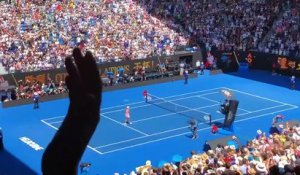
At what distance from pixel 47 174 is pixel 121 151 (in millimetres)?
19090

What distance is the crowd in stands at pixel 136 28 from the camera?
121ft

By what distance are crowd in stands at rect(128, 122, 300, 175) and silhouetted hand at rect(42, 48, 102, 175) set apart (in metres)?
7.72

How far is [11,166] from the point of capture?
66.7ft

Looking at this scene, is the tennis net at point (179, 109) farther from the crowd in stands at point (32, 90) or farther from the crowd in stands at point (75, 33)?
the crowd in stands at point (75, 33)

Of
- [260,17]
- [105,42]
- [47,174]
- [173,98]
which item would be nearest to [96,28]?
[105,42]

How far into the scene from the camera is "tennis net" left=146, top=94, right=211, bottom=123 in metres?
27.8

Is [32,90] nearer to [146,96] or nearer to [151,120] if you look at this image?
[146,96]

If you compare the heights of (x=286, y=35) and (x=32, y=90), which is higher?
(x=286, y=35)

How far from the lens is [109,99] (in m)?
33.0

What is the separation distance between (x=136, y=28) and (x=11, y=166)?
82.3 feet

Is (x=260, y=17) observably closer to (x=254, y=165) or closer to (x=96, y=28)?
(x=96, y=28)

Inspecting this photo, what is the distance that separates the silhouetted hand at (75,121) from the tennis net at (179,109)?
2377cm

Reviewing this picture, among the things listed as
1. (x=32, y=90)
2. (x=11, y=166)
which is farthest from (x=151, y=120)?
(x=32, y=90)

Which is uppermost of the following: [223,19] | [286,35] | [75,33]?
[223,19]
